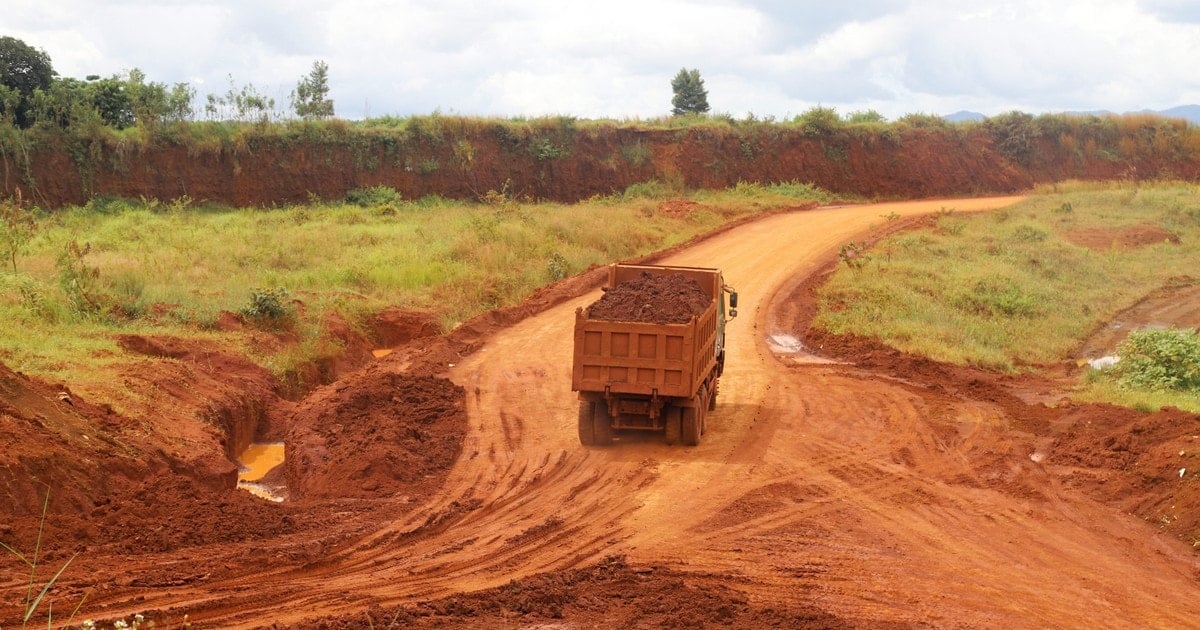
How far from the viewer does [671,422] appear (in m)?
14.3

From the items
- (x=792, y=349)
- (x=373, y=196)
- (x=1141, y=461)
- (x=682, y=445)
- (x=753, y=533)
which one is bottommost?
(x=753, y=533)

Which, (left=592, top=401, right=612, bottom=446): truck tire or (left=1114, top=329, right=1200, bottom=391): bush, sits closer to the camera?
(left=592, top=401, right=612, bottom=446): truck tire

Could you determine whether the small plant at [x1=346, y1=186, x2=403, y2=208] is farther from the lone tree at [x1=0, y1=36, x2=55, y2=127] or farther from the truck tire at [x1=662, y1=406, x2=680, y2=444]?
the truck tire at [x1=662, y1=406, x2=680, y2=444]

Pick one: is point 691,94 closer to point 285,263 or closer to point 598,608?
point 285,263

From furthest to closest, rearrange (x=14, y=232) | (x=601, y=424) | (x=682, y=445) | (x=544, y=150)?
(x=544, y=150)
(x=14, y=232)
(x=682, y=445)
(x=601, y=424)

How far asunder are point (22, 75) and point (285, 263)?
60.5ft

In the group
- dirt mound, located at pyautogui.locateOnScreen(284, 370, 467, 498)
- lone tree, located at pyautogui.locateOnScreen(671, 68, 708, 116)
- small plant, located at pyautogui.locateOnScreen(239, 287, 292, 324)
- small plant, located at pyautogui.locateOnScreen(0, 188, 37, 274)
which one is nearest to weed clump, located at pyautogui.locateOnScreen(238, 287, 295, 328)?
small plant, located at pyautogui.locateOnScreen(239, 287, 292, 324)

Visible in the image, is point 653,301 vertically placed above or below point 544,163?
below

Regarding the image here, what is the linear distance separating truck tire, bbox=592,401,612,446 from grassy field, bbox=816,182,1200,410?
27.8ft

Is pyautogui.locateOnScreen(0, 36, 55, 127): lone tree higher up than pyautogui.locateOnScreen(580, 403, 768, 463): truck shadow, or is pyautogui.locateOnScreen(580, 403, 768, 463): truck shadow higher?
pyautogui.locateOnScreen(0, 36, 55, 127): lone tree

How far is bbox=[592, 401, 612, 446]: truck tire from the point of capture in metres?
14.4

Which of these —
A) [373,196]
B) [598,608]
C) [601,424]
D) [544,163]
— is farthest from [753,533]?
[544,163]

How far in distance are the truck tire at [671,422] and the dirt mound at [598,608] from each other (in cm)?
457

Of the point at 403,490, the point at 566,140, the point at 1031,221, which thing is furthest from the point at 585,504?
the point at 566,140
